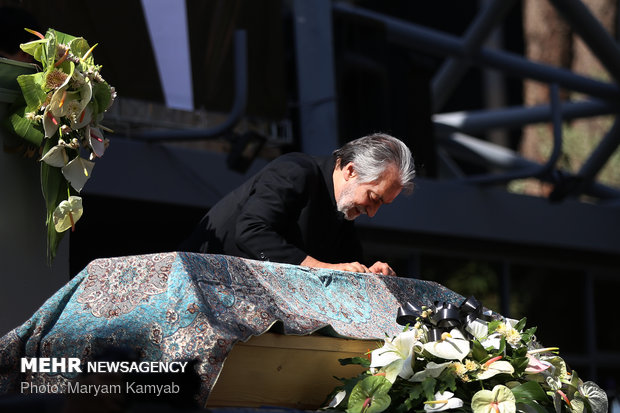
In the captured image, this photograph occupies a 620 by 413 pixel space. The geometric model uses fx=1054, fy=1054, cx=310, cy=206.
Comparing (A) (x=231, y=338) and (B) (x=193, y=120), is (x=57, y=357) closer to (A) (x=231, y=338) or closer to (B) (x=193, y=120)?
(A) (x=231, y=338)

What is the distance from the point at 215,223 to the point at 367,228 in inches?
166

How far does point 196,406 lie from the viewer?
2191 millimetres

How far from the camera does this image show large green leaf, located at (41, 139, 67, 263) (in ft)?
9.83

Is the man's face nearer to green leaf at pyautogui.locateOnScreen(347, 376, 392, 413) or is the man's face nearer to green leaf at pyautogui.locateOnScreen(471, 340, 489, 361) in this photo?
green leaf at pyautogui.locateOnScreen(471, 340, 489, 361)

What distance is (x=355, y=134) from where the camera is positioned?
7.96 m

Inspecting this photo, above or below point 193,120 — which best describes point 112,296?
above

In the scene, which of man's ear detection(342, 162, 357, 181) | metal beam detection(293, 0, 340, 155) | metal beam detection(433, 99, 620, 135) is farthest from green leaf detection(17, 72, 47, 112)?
metal beam detection(433, 99, 620, 135)

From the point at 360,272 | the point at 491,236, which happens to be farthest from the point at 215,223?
the point at 491,236

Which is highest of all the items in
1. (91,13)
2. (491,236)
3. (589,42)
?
(91,13)

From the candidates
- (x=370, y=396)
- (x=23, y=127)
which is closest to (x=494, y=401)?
(x=370, y=396)

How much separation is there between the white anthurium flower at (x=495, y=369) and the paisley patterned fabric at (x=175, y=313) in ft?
1.21

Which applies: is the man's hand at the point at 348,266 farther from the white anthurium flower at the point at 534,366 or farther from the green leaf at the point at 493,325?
the white anthurium flower at the point at 534,366

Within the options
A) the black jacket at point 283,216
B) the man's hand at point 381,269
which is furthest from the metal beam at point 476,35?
the man's hand at point 381,269

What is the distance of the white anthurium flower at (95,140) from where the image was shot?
3.04 m
